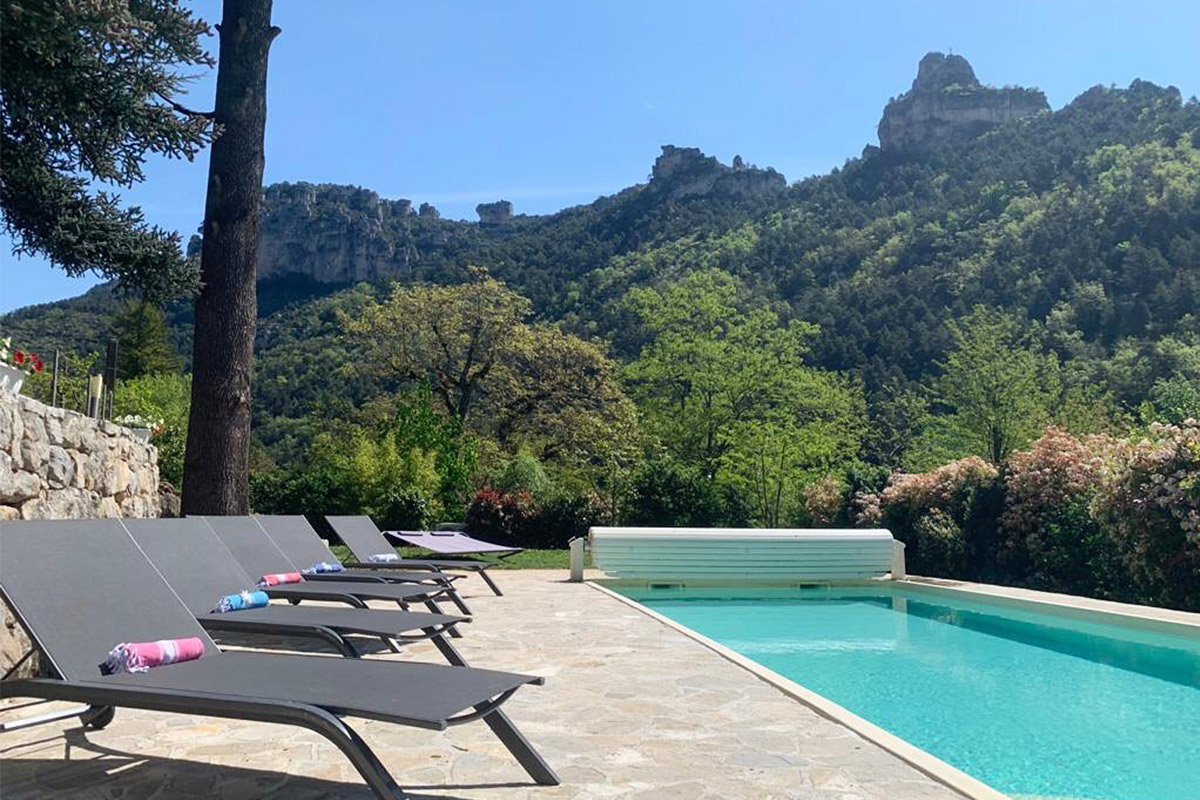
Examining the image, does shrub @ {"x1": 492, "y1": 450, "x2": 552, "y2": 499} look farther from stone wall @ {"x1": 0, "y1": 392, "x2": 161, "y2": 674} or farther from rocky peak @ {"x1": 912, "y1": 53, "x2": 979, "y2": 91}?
rocky peak @ {"x1": 912, "y1": 53, "x2": 979, "y2": 91}

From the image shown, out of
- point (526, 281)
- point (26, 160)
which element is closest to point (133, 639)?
point (26, 160)

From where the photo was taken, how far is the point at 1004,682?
6441 mm

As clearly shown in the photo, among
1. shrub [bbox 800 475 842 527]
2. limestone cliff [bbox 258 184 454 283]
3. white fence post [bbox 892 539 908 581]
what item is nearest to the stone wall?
white fence post [bbox 892 539 908 581]

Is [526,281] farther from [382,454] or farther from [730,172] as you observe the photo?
[382,454]

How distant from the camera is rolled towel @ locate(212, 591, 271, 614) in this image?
4.48 meters

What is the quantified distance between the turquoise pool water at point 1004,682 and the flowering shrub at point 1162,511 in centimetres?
128

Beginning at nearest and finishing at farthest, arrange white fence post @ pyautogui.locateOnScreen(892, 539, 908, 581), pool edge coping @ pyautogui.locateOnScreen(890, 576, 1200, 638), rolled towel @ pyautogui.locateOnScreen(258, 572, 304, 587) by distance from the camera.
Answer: rolled towel @ pyautogui.locateOnScreen(258, 572, 304, 587) → pool edge coping @ pyautogui.locateOnScreen(890, 576, 1200, 638) → white fence post @ pyautogui.locateOnScreen(892, 539, 908, 581)

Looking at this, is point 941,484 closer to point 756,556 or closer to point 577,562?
point 756,556

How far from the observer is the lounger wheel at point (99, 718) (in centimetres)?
Result: 351

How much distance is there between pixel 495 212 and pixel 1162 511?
181 feet

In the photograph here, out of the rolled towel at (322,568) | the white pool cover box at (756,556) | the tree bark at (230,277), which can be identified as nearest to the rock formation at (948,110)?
the white pool cover box at (756,556)

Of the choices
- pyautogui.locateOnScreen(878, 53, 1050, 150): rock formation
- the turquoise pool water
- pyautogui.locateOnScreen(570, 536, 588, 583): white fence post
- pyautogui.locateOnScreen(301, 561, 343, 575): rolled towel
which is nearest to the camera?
the turquoise pool water

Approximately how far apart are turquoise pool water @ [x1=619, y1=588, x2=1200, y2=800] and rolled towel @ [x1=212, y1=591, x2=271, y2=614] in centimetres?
351

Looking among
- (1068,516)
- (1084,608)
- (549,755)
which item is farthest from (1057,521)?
(549,755)
